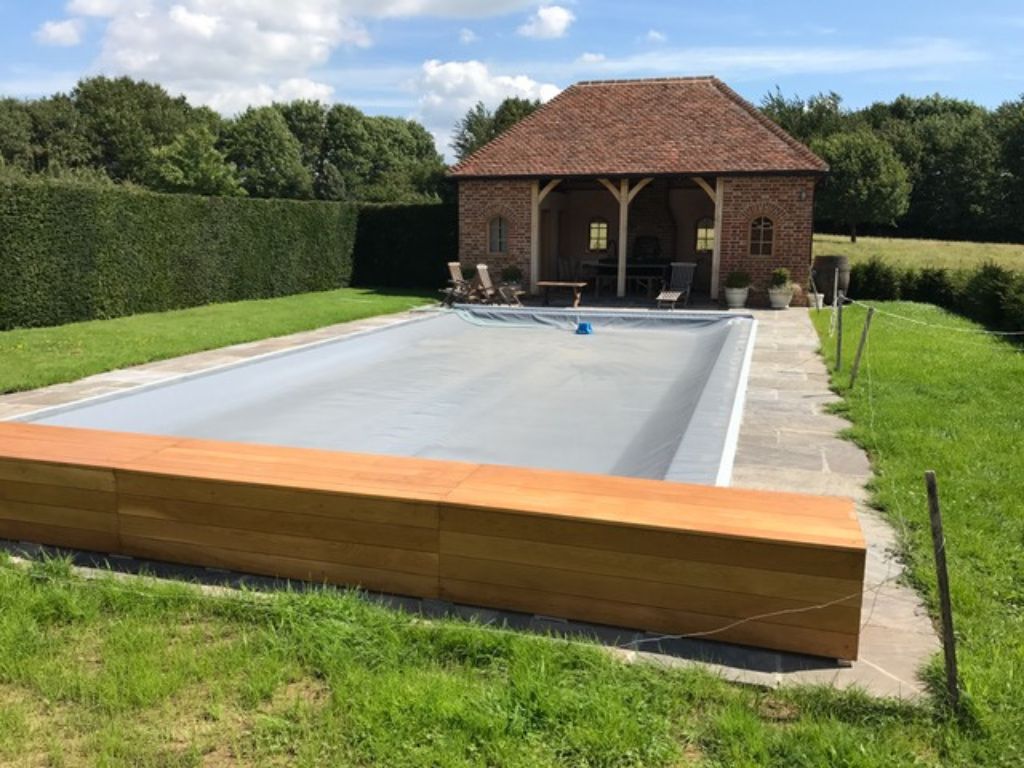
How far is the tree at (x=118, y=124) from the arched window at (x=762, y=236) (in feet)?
133

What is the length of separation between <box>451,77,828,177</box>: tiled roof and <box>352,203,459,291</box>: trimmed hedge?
7.11 feet

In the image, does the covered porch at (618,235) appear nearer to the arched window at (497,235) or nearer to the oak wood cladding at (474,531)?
the arched window at (497,235)

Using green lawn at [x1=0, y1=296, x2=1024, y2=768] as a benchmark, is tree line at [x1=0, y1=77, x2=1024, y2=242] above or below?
above

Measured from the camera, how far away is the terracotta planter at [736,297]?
17.4 m

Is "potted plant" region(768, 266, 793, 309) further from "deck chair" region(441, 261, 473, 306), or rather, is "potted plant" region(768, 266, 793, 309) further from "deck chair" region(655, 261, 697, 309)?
"deck chair" region(441, 261, 473, 306)

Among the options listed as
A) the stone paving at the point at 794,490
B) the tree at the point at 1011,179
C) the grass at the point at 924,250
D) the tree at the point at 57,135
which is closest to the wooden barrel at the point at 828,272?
the stone paving at the point at 794,490

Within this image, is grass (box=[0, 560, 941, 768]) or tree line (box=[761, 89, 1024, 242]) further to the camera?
tree line (box=[761, 89, 1024, 242])

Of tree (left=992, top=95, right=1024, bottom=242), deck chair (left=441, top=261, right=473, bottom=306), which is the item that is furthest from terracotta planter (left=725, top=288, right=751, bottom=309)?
tree (left=992, top=95, right=1024, bottom=242)

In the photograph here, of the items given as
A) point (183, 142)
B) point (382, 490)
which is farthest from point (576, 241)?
point (183, 142)

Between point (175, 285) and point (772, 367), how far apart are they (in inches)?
484

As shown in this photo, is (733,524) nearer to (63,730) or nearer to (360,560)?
(360,560)

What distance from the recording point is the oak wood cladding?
3158mm

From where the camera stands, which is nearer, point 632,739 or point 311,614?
point 632,739

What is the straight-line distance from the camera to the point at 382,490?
3.67 metres
